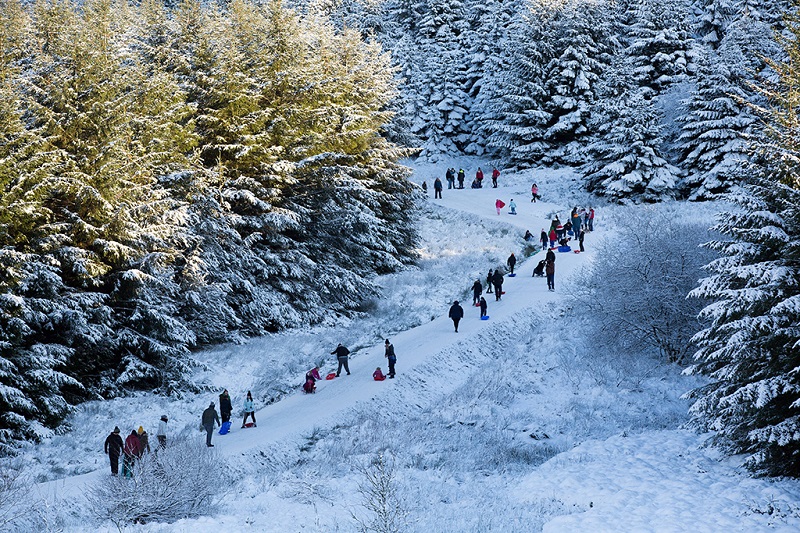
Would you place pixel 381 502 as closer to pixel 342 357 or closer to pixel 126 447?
pixel 126 447

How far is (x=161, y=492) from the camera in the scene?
11.2 meters

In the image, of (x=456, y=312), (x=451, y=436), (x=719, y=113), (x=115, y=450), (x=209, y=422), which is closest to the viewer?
(x=115, y=450)

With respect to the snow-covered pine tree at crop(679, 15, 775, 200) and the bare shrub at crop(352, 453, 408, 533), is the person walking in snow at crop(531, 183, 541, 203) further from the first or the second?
the bare shrub at crop(352, 453, 408, 533)

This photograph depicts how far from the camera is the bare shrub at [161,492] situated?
1095 centimetres

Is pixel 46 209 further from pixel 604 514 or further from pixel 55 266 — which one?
pixel 604 514

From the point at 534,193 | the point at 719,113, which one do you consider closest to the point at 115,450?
the point at 534,193

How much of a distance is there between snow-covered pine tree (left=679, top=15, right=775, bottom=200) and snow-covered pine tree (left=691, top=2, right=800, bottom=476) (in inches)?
997

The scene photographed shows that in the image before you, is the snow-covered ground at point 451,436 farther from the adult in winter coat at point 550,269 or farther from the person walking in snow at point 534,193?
the person walking in snow at point 534,193

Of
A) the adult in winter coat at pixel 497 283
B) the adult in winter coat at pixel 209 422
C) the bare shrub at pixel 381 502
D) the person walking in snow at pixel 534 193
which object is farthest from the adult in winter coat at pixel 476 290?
the person walking in snow at pixel 534 193

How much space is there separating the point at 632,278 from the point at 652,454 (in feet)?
30.2

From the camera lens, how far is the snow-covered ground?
39.9 ft

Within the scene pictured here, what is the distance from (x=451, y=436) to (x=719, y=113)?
30338 millimetres

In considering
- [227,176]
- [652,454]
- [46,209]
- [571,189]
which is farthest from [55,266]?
[571,189]

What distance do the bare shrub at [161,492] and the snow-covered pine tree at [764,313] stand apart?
10.1 metres
